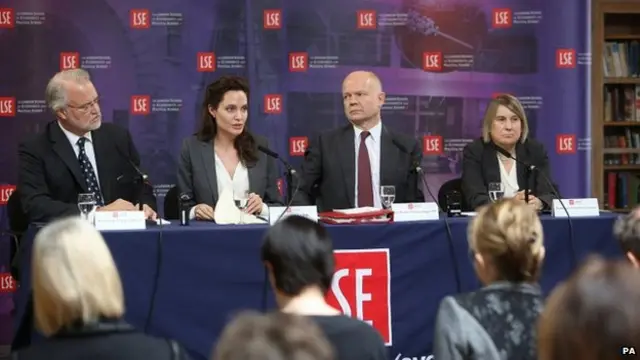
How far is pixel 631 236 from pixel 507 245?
0.47 metres

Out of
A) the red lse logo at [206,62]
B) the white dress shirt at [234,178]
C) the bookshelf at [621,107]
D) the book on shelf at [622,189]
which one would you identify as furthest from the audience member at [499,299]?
the book on shelf at [622,189]

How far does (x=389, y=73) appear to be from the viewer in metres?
6.03

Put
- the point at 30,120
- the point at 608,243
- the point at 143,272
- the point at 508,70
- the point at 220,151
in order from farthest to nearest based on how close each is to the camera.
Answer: the point at 508,70 < the point at 30,120 < the point at 220,151 < the point at 608,243 < the point at 143,272

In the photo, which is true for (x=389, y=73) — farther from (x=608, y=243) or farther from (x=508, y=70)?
(x=608, y=243)

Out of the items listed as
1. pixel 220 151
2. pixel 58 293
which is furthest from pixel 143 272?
pixel 58 293

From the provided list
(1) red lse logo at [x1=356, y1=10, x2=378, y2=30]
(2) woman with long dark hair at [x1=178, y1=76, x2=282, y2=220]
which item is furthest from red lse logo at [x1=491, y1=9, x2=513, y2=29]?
(2) woman with long dark hair at [x1=178, y1=76, x2=282, y2=220]

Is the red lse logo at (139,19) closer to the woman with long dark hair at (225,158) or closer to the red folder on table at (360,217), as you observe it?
the woman with long dark hair at (225,158)

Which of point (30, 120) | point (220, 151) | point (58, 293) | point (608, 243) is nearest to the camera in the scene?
point (58, 293)

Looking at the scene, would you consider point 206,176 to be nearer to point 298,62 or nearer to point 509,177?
point 509,177

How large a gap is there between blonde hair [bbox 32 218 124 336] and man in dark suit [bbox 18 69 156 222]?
7.64 feet

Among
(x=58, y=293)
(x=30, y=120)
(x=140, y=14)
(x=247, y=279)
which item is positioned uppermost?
(x=140, y=14)

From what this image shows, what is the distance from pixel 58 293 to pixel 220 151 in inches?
111

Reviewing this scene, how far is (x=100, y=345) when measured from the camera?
1799 mm

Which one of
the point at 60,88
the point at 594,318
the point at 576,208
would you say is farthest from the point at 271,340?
the point at 60,88
